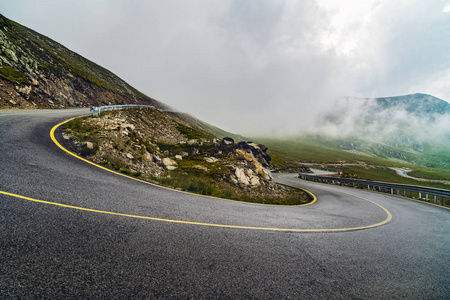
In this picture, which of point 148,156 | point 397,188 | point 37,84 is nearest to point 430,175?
point 397,188

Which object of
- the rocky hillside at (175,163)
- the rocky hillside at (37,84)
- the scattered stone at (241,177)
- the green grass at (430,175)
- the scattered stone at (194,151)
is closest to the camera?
the rocky hillside at (175,163)

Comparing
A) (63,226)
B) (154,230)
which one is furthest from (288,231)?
(63,226)

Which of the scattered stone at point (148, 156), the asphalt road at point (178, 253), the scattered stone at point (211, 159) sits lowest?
the asphalt road at point (178, 253)

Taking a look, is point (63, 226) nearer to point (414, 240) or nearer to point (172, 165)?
point (414, 240)

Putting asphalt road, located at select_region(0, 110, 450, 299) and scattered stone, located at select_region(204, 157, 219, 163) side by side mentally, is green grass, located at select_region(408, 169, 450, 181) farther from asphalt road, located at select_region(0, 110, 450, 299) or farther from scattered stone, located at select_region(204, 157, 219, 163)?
asphalt road, located at select_region(0, 110, 450, 299)

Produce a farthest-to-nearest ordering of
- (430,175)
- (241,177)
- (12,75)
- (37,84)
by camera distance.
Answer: (430,175) → (37,84) → (12,75) → (241,177)

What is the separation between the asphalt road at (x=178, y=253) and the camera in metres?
2.52

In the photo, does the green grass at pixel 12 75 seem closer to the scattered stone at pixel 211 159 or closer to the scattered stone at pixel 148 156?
the scattered stone at pixel 148 156

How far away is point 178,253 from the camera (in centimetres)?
344

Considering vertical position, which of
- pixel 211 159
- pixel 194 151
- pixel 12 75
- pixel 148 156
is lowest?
pixel 211 159

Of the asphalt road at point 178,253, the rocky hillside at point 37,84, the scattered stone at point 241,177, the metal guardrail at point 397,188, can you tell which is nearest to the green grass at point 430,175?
the metal guardrail at point 397,188

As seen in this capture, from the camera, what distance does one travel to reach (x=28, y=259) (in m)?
2.62

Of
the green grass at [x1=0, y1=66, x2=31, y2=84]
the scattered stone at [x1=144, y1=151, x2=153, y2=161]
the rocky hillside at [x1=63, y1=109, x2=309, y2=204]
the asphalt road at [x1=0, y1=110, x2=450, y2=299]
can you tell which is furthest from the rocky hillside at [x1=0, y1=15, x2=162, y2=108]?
the asphalt road at [x1=0, y1=110, x2=450, y2=299]

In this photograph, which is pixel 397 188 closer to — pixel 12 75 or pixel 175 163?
pixel 175 163
